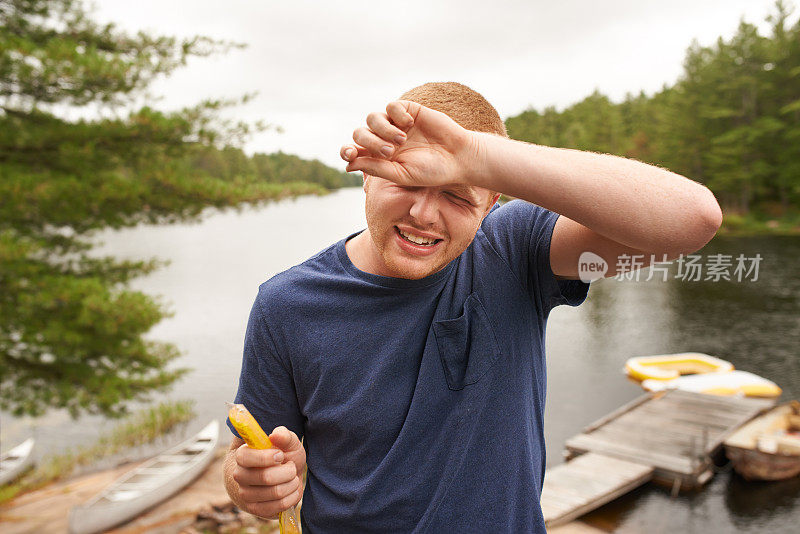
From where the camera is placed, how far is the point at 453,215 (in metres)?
1.31

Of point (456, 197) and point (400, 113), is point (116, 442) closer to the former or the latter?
point (456, 197)

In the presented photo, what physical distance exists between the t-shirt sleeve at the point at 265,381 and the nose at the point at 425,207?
1.58ft

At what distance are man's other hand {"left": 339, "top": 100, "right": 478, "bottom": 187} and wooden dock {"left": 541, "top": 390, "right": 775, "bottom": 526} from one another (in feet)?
30.5

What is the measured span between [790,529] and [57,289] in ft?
41.7

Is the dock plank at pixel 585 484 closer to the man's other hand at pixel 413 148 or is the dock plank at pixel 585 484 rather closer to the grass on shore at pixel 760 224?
the man's other hand at pixel 413 148

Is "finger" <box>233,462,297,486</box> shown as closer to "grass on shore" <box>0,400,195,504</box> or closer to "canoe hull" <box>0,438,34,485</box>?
"grass on shore" <box>0,400,195,504</box>

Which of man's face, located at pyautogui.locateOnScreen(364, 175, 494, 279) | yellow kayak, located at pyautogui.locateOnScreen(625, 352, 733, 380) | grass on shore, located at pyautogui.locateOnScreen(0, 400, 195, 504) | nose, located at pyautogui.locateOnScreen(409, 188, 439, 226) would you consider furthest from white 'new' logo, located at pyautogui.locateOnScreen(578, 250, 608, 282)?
yellow kayak, located at pyautogui.locateOnScreen(625, 352, 733, 380)

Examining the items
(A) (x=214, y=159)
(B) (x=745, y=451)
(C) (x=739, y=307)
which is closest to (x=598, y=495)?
(B) (x=745, y=451)

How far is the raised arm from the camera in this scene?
1174 millimetres

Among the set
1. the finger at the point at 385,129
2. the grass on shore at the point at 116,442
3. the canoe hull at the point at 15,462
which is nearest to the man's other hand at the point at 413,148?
the finger at the point at 385,129

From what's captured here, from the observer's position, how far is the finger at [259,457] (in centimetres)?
131

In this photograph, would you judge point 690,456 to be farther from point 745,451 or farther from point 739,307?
point 739,307

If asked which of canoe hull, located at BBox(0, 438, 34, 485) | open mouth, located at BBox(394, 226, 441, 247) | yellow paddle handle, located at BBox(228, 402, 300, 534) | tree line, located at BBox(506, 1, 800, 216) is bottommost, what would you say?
canoe hull, located at BBox(0, 438, 34, 485)

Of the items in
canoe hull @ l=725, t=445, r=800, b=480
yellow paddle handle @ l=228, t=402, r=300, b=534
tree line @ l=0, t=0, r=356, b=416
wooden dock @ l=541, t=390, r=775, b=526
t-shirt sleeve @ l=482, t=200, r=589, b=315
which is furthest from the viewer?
canoe hull @ l=725, t=445, r=800, b=480
